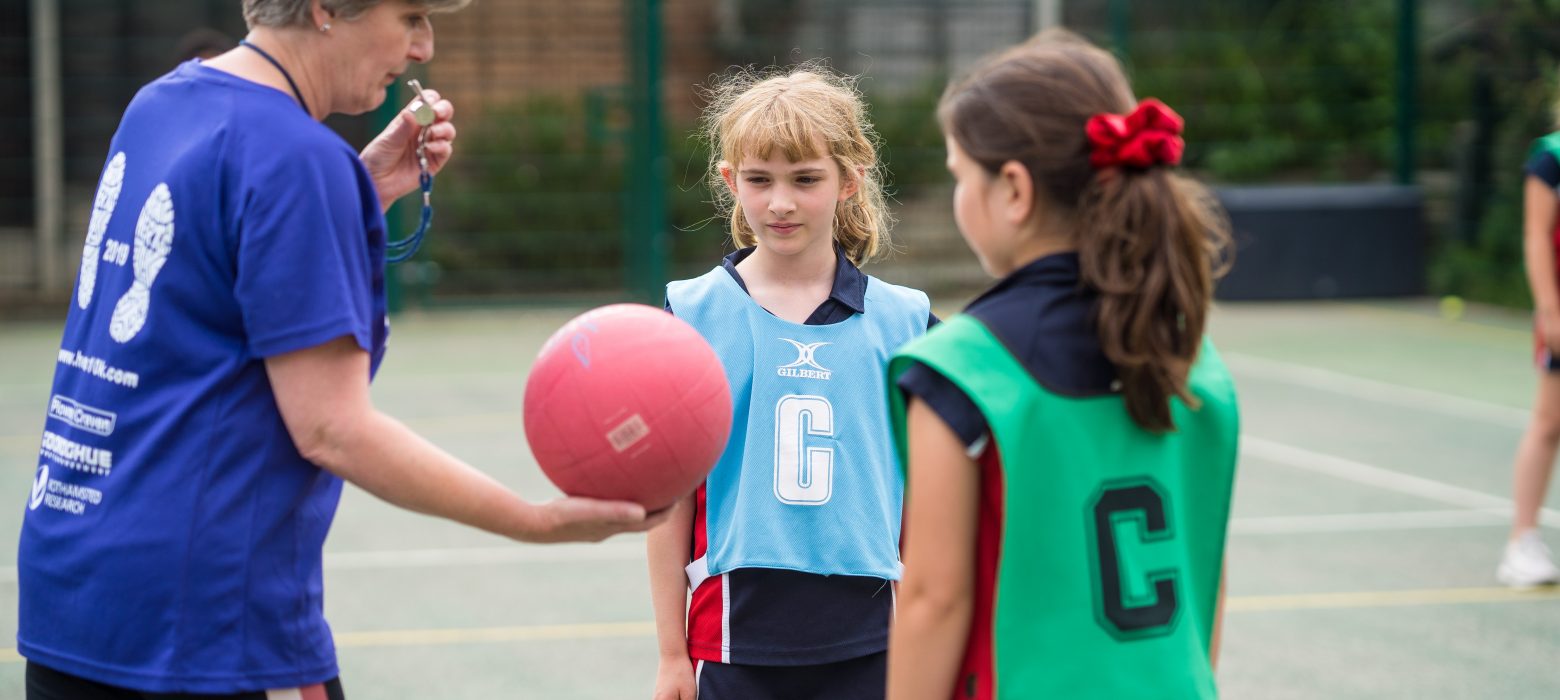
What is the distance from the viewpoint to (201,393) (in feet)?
7.02

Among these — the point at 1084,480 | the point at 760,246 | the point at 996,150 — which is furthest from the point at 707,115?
the point at 1084,480

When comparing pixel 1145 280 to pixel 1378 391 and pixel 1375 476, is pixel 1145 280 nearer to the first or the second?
pixel 1375 476

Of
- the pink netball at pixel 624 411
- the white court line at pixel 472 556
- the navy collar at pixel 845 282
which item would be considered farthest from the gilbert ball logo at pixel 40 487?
the white court line at pixel 472 556

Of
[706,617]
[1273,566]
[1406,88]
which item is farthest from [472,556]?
[1406,88]

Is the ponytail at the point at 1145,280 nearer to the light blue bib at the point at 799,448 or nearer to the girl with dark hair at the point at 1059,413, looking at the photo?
the girl with dark hair at the point at 1059,413

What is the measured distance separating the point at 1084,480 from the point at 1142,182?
407 mm

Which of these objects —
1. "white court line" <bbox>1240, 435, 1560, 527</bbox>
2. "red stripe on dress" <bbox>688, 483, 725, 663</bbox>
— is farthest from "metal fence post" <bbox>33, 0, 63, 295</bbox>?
"red stripe on dress" <bbox>688, 483, 725, 663</bbox>

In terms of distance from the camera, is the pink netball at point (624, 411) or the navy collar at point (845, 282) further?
the navy collar at point (845, 282)

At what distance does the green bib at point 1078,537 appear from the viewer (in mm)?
2113

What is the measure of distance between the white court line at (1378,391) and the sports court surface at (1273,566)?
29 mm

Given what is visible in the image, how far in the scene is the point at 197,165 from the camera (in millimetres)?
2127

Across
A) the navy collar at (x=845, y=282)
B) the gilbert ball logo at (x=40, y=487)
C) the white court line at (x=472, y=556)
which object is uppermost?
the navy collar at (x=845, y=282)

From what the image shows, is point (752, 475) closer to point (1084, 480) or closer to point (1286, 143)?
point (1084, 480)

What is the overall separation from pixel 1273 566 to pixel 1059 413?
15.3ft
